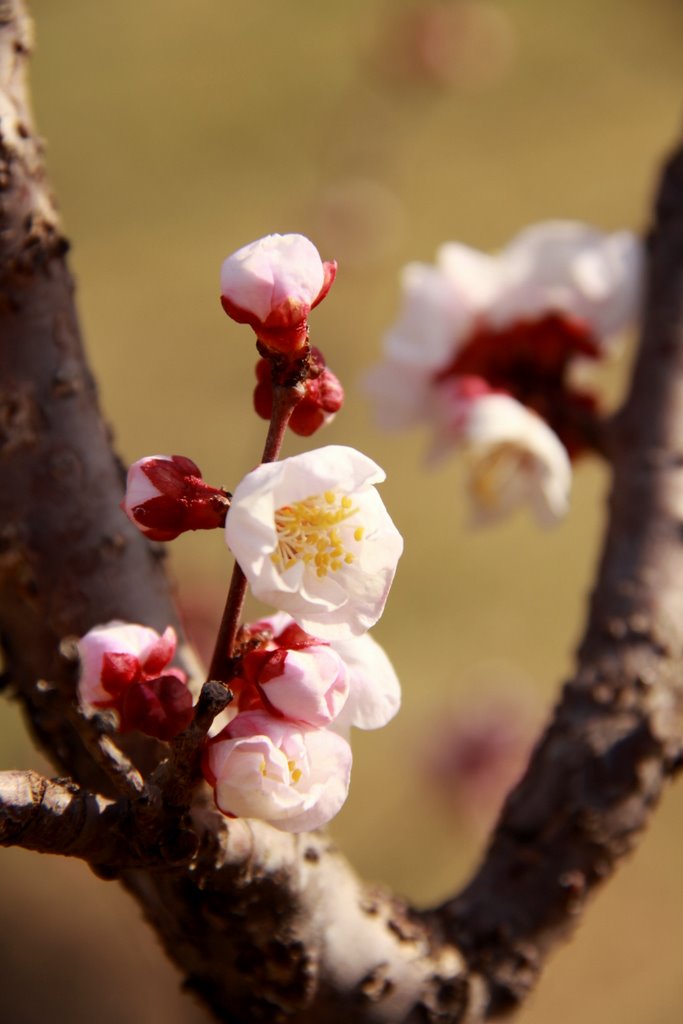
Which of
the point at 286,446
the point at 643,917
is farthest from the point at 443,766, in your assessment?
the point at 286,446

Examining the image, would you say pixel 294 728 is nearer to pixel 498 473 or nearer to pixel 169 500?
pixel 169 500

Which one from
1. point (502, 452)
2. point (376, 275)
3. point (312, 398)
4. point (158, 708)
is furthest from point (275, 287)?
point (376, 275)

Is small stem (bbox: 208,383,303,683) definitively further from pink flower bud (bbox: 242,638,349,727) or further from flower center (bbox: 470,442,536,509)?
flower center (bbox: 470,442,536,509)

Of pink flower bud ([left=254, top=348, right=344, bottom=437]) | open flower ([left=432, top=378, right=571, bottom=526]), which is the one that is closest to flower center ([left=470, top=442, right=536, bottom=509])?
open flower ([left=432, top=378, right=571, bottom=526])

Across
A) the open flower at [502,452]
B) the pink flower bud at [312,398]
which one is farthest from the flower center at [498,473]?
the pink flower bud at [312,398]

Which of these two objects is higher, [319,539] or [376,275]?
[376,275]
